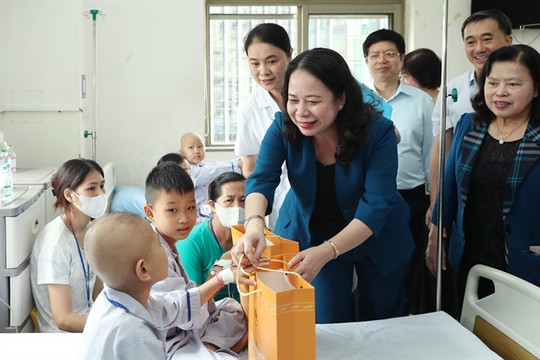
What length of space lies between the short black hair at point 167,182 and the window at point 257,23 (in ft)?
11.3

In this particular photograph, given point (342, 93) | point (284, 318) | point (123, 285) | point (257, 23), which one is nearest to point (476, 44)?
point (342, 93)

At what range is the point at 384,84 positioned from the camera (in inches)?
119

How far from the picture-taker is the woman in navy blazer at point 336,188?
67.4 inches

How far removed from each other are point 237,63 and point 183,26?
62 cm

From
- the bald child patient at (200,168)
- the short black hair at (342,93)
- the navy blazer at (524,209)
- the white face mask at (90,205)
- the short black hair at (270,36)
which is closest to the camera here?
the short black hair at (342,93)

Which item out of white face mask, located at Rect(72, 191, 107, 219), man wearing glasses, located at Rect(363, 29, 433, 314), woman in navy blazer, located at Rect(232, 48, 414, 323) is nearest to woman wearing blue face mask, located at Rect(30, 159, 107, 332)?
white face mask, located at Rect(72, 191, 107, 219)

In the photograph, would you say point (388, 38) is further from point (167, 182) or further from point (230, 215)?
point (167, 182)

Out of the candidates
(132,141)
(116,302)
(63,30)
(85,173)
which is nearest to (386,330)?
(116,302)

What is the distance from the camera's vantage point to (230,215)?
2.55m

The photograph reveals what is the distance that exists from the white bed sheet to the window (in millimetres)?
3853

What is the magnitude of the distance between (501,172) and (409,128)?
3.02ft

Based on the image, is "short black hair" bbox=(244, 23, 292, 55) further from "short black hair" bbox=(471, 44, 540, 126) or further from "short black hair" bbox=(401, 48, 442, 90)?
"short black hair" bbox=(401, 48, 442, 90)

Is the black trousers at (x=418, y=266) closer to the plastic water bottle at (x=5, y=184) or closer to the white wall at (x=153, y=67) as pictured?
the plastic water bottle at (x=5, y=184)

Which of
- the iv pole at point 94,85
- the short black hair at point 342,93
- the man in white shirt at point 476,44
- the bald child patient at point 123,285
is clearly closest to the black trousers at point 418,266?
the man in white shirt at point 476,44
